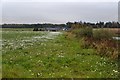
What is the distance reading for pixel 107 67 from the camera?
55.8ft

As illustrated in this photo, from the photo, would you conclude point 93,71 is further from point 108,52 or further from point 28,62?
point 108,52

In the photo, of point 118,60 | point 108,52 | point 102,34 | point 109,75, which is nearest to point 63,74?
point 109,75

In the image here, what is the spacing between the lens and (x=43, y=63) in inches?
701

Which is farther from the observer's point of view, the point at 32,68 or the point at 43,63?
the point at 43,63

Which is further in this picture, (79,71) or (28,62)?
(28,62)

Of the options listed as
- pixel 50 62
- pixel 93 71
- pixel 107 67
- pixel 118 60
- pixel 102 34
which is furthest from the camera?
pixel 102 34

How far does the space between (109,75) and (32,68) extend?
3912 mm

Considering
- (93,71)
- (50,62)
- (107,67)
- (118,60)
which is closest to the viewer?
(93,71)

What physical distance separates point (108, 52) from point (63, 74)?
828 cm

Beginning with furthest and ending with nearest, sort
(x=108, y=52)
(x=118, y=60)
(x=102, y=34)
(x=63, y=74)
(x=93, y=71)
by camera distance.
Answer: (x=102, y=34) < (x=108, y=52) < (x=118, y=60) < (x=93, y=71) < (x=63, y=74)

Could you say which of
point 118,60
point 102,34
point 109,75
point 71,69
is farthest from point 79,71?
point 102,34

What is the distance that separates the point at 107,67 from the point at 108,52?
510cm

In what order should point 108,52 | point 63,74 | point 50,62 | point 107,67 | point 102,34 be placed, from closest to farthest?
point 63,74 → point 107,67 → point 50,62 → point 108,52 → point 102,34

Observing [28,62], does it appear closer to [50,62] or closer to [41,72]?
[50,62]
